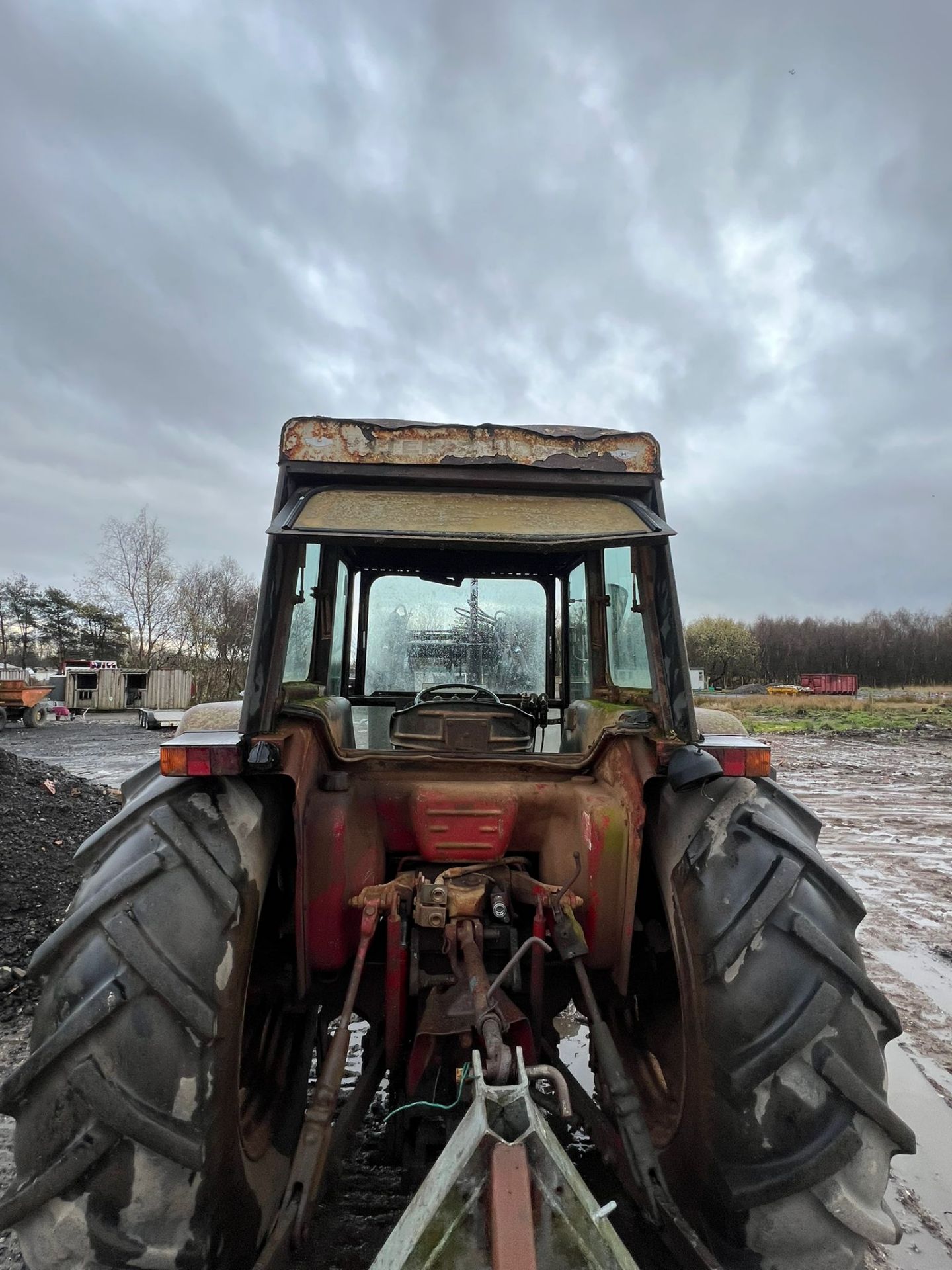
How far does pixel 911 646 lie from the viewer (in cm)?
6009

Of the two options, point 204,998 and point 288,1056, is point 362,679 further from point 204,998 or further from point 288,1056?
point 204,998

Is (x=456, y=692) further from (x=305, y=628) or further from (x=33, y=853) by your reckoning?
(x=33, y=853)

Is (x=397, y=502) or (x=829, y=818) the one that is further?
(x=829, y=818)

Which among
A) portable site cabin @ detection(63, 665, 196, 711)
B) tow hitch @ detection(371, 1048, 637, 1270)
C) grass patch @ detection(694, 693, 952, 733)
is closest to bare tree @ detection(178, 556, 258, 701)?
portable site cabin @ detection(63, 665, 196, 711)

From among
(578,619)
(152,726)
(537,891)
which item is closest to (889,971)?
(578,619)

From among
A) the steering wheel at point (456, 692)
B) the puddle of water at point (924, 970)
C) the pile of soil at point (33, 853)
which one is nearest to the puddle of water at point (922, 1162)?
the puddle of water at point (924, 970)

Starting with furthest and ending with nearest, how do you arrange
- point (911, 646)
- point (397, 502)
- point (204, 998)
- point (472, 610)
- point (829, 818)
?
point (911, 646), point (829, 818), point (472, 610), point (397, 502), point (204, 998)

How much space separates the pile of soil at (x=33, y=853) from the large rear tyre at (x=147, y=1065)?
96.7 inches

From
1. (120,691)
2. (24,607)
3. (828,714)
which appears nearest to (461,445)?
(120,691)

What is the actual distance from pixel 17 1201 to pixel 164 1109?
0.29 m

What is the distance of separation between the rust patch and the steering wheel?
1323mm

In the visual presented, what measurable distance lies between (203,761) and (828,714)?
28.6 m

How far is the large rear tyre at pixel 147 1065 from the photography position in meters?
1.42

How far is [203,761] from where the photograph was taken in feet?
5.77
